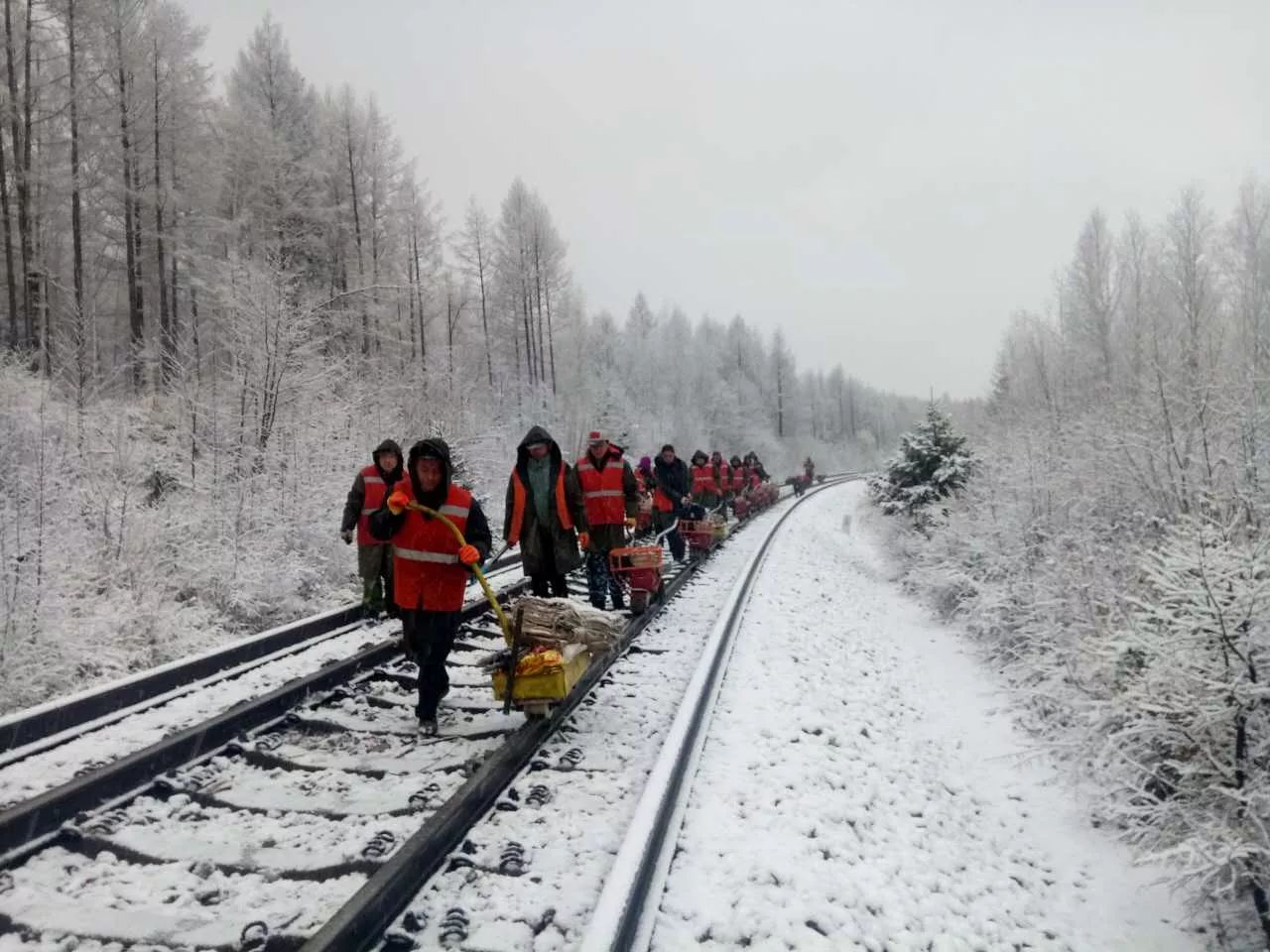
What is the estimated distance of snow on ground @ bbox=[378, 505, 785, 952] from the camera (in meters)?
2.82

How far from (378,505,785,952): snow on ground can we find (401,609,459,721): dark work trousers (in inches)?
33.3

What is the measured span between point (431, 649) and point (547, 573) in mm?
2324

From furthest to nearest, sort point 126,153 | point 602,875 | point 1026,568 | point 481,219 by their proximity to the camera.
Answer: point 481,219 → point 126,153 → point 1026,568 → point 602,875

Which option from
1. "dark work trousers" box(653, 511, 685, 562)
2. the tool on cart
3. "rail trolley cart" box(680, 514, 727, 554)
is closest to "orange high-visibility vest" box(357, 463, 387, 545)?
the tool on cart

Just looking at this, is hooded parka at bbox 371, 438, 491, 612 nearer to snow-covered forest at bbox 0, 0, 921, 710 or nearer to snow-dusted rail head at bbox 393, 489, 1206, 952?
snow-dusted rail head at bbox 393, 489, 1206, 952

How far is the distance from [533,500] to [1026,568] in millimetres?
6763

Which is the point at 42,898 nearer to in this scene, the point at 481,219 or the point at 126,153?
the point at 126,153

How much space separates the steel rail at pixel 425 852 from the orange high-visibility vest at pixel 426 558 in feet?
3.41

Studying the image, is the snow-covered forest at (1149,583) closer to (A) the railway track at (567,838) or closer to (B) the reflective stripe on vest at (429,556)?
(A) the railway track at (567,838)

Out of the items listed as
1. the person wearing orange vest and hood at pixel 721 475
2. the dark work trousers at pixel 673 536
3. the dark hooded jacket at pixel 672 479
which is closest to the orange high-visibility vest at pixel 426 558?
the dark hooded jacket at pixel 672 479

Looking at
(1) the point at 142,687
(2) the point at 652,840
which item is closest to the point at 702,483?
(1) the point at 142,687

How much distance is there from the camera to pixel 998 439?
47.0 ft

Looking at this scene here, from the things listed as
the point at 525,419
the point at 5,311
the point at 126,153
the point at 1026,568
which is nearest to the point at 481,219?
the point at 525,419

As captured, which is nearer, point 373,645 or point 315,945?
point 315,945
